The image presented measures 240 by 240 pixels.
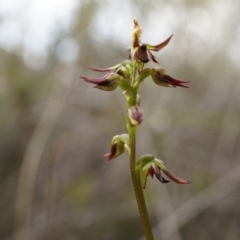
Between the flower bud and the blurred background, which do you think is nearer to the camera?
the flower bud

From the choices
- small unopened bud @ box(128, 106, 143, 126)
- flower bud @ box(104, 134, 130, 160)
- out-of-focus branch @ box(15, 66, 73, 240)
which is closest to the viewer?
small unopened bud @ box(128, 106, 143, 126)

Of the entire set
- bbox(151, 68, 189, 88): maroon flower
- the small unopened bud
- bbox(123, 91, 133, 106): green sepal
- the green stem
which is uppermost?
bbox(151, 68, 189, 88): maroon flower

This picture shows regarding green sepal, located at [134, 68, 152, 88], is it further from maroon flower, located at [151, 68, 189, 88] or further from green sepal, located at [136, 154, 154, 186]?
green sepal, located at [136, 154, 154, 186]

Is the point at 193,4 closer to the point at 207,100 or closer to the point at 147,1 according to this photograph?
the point at 147,1

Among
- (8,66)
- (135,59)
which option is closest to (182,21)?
(8,66)

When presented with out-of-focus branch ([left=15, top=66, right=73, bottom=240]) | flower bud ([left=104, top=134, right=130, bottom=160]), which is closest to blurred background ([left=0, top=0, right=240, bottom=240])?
out-of-focus branch ([left=15, top=66, right=73, bottom=240])
